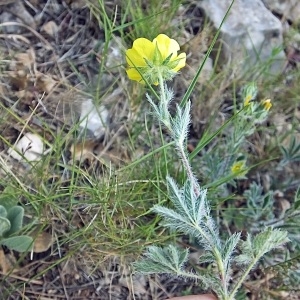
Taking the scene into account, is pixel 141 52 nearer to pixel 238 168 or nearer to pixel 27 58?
pixel 238 168

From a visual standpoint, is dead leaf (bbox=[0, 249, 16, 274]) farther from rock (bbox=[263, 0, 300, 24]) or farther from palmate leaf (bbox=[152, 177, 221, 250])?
rock (bbox=[263, 0, 300, 24])

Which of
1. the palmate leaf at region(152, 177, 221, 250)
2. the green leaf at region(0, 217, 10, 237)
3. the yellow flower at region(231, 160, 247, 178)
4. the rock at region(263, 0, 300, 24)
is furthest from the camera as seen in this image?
the rock at region(263, 0, 300, 24)

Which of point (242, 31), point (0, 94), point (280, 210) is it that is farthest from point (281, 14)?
point (0, 94)

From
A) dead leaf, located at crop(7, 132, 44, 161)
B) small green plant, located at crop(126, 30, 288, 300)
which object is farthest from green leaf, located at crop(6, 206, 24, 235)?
small green plant, located at crop(126, 30, 288, 300)

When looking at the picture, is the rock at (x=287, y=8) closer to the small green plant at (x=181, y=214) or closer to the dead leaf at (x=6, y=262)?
the small green plant at (x=181, y=214)

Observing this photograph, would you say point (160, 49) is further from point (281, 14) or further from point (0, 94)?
point (281, 14)
